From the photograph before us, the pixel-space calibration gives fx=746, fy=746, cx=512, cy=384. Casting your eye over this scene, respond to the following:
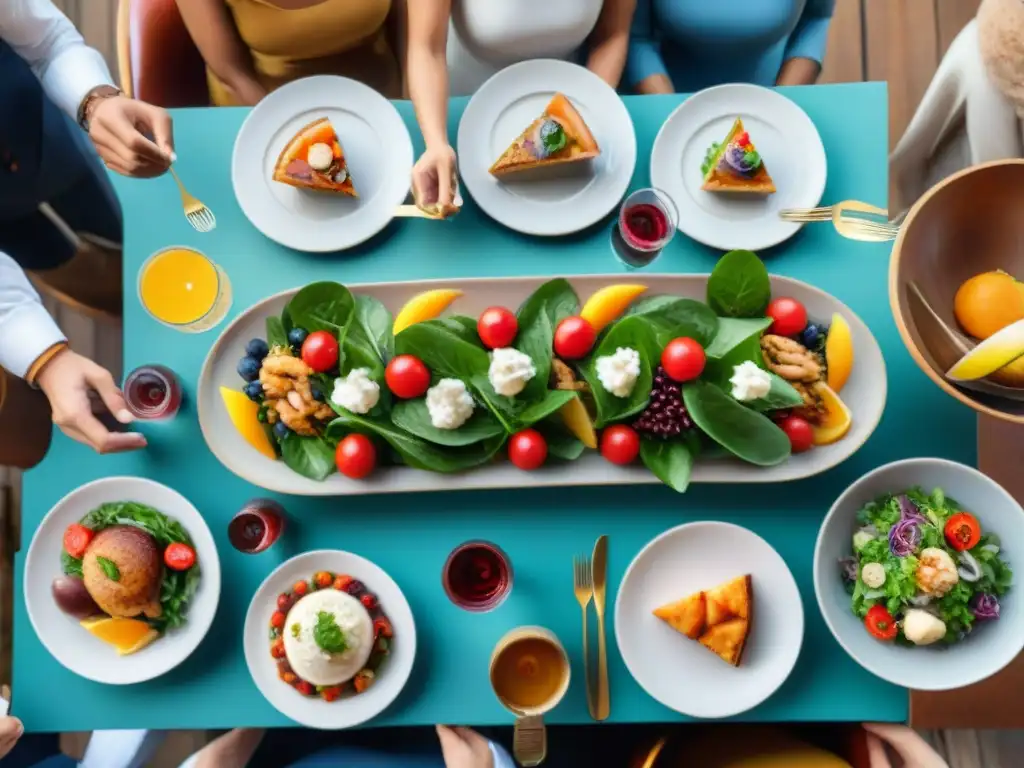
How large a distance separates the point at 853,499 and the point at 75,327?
2104 mm

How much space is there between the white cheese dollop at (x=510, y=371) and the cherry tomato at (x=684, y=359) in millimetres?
209

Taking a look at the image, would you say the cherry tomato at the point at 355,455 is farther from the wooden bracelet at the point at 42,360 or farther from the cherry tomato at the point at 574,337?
the wooden bracelet at the point at 42,360

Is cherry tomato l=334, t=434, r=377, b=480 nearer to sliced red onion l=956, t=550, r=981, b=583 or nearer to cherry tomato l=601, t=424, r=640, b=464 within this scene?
cherry tomato l=601, t=424, r=640, b=464

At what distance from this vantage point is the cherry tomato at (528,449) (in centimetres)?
114

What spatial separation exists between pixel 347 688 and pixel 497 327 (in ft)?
2.04

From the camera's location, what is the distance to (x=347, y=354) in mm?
1183

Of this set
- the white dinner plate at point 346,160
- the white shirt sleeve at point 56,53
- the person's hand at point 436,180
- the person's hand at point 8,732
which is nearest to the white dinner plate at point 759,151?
the person's hand at point 436,180

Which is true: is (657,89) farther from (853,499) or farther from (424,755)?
(424,755)

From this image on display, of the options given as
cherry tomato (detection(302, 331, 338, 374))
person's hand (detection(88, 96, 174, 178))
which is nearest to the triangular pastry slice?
cherry tomato (detection(302, 331, 338, 374))

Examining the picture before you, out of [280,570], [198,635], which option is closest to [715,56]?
[280,570]

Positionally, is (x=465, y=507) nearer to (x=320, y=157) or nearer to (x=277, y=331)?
(x=277, y=331)

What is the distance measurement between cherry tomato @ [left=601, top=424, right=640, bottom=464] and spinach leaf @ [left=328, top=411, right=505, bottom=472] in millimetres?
163

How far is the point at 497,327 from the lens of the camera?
1.16m

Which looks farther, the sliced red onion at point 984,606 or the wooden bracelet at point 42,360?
the wooden bracelet at point 42,360
